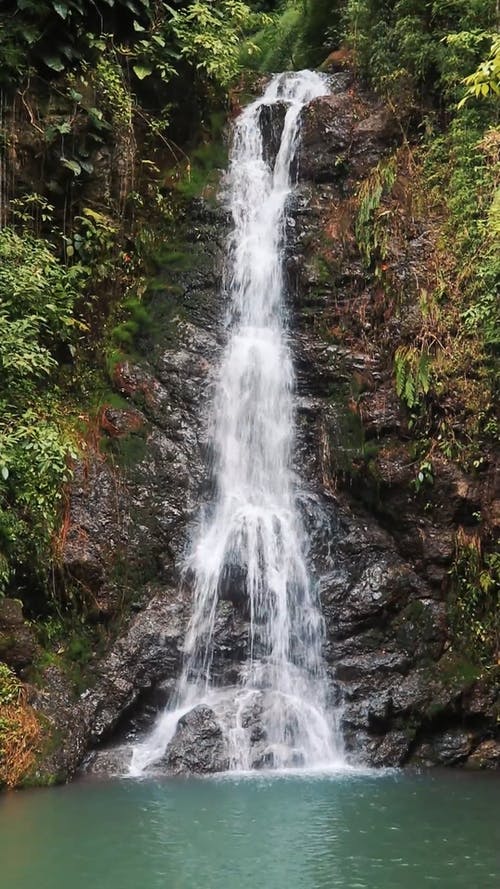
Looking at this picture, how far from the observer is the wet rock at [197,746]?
28.2ft

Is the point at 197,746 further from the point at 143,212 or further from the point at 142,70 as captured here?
the point at 142,70

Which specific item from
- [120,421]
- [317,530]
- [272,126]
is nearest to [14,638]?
[120,421]

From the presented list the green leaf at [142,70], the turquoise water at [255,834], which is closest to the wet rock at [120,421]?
the turquoise water at [255,834]

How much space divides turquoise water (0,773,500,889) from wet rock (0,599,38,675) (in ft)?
4.63

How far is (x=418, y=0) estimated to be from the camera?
13.0 metres

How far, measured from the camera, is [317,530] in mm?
10773

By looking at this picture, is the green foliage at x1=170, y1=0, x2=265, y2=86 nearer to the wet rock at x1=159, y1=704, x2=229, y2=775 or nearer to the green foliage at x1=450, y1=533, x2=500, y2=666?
the green foliage at x1=450, y1=533, x2=500, y2=666

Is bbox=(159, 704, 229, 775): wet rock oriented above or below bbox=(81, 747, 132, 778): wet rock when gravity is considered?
above

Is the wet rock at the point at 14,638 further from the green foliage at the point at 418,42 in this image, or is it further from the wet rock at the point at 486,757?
the green foliage at the point at 418,42

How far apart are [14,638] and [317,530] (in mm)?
3944

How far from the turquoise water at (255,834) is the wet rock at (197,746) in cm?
34

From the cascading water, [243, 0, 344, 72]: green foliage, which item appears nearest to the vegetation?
the cascading water

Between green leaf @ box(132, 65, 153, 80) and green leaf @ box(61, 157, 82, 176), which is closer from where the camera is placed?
green leaf @ box(61, 157, 82, 176)

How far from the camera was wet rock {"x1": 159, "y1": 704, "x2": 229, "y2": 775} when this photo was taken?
860cm
